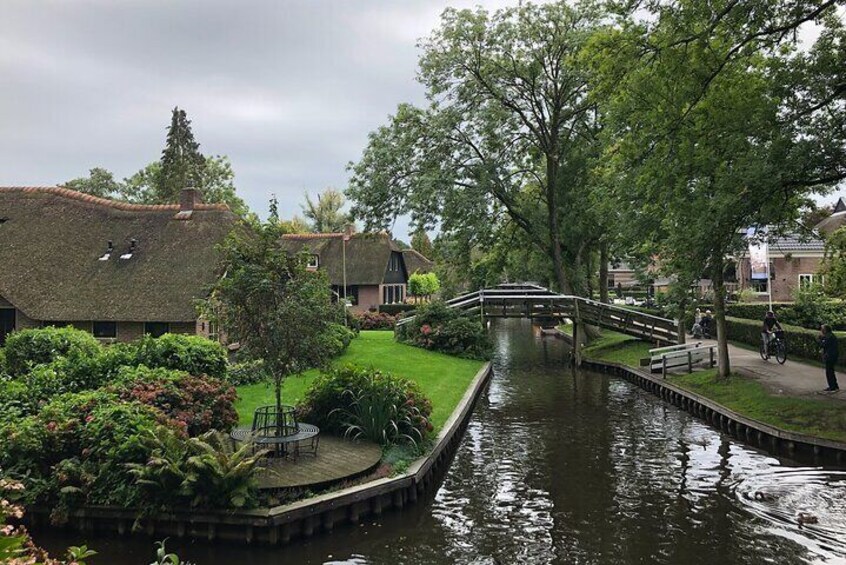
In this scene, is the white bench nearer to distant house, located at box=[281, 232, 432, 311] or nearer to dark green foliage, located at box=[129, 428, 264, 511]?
dark green foliage, located at box=[129, 428, 264, 511]

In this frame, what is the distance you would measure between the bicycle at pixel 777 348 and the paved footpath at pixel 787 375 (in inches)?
8.2

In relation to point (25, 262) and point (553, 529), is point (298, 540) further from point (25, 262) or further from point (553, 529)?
point (25, 262)

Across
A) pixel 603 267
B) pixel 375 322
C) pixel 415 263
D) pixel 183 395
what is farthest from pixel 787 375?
pixel 415 263

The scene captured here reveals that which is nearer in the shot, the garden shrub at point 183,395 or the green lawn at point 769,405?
the garden shrub at point 183,395

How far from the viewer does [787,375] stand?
21031 mm

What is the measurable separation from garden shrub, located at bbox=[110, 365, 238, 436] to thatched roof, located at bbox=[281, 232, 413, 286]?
34.3 m

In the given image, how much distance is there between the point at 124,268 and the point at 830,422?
1005 inches

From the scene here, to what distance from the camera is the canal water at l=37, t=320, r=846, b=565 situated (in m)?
9.96

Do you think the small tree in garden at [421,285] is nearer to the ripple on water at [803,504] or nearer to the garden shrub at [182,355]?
the garden shrub at [182,355]

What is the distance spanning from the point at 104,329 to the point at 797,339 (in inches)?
1117

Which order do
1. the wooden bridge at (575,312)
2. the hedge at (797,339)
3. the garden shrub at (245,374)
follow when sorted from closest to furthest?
the garden shrub at (245,374)
the hedge at (797,339)
the wooden bridge at (575,312)

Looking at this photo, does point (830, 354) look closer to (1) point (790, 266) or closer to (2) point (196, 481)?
(2) point (196, 481)

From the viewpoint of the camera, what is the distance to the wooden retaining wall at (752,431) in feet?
47.3

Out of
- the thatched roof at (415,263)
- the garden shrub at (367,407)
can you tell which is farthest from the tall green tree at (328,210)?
the garden shrub at (367,407)
